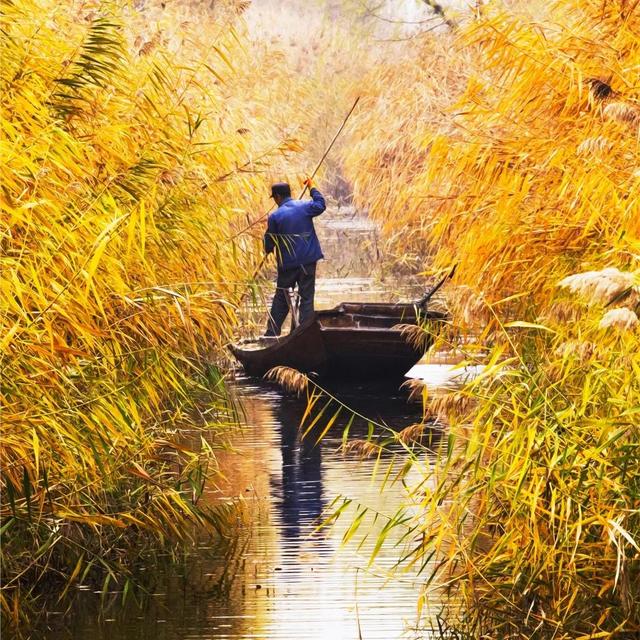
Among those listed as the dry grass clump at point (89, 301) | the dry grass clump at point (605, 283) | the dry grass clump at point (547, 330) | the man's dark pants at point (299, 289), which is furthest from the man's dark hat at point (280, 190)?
the dry grass clump at point (605, 283)

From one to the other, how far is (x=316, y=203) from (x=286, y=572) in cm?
577

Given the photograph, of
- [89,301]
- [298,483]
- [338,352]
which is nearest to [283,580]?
[89,301]

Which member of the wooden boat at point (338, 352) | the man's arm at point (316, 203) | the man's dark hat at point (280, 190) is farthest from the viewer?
the man's dark hat at point (280, 190)

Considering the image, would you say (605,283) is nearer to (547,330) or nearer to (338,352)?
(547,330)

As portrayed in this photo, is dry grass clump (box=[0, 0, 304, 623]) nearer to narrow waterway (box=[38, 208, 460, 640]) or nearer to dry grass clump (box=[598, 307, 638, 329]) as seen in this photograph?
narrow waterway (box=[38, 208, 460, 640])

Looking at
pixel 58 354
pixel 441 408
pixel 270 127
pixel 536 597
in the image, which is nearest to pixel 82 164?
pixel 58 354

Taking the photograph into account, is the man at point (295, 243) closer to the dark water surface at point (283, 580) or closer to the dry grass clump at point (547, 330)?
the dry grass clump at point (547, 330)

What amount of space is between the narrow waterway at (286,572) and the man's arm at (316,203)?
9.39ft

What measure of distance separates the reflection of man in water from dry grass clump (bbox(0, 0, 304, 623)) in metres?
0.47

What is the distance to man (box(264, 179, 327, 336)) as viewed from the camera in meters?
11.0

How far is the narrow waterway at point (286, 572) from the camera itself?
4.81m

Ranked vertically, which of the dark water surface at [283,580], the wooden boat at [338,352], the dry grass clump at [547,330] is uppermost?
the dry grass clump at [547,330]

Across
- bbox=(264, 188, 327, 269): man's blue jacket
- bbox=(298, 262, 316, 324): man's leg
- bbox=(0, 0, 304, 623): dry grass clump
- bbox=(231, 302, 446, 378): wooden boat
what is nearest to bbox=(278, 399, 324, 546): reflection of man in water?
bbox=(0, 0, 304, 623): dry grass clump

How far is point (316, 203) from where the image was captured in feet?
35.8
